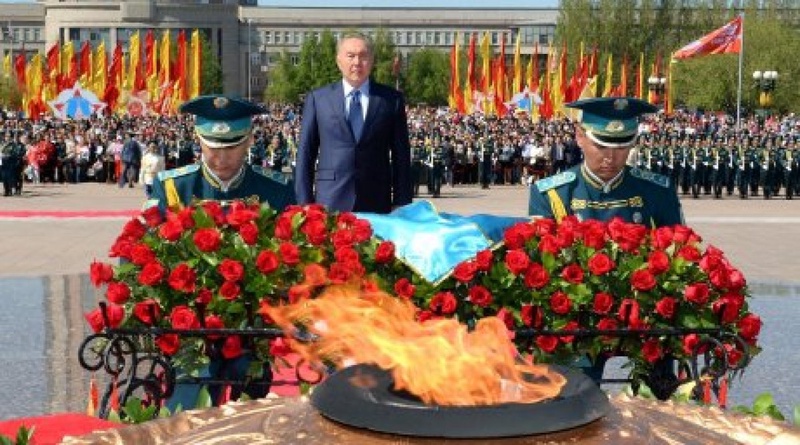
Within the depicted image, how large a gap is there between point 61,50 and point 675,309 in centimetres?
4197

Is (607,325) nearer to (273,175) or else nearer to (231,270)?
(231,270)

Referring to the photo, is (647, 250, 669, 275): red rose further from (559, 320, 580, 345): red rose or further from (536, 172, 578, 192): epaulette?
(536, 172, 578, 192): epaulette

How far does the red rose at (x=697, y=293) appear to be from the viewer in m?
4.97

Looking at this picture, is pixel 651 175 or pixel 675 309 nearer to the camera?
pixel 675 309

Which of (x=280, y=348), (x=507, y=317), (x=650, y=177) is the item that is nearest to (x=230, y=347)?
(x=280, y=348)

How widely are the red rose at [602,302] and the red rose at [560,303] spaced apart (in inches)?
4.0

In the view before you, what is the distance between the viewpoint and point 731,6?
77.7 m

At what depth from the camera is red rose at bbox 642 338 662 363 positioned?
5.08 metres

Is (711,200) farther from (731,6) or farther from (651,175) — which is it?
(731,6)

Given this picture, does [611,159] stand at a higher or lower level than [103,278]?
higher

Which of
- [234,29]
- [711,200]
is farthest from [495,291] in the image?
[234,29]

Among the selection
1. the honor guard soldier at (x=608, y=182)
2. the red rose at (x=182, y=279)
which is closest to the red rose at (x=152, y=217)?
the red rose at (x=182, y=279)

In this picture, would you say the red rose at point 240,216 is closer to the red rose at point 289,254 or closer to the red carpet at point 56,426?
the red rose at point 289,254

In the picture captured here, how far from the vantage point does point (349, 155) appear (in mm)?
6988
